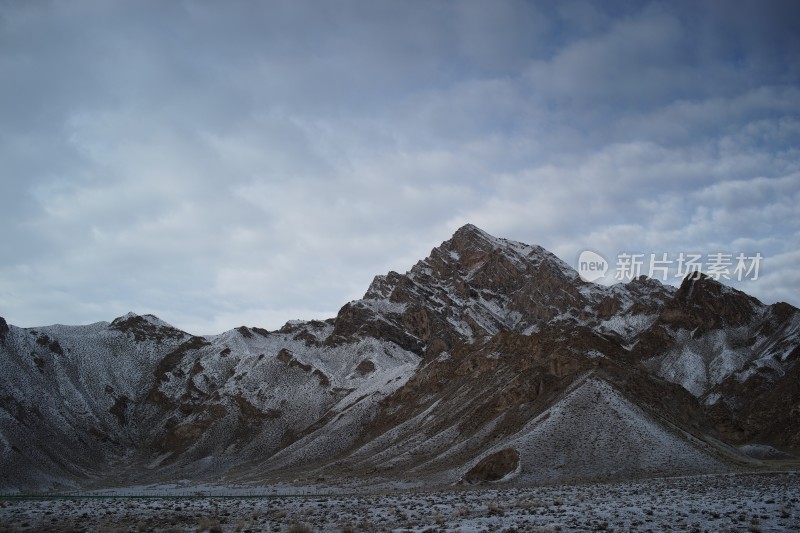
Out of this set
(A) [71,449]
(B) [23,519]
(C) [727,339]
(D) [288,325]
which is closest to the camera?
(B) [23,519]

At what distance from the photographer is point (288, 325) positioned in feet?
615

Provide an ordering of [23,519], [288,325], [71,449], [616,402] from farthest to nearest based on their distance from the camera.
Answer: [288,325], [71,449], [616,402], [23,519]

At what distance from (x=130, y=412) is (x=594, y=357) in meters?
108

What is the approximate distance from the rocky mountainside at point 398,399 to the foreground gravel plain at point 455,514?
79.4ft

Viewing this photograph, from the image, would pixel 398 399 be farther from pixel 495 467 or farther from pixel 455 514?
pixel 455 514

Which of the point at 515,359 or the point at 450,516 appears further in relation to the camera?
the point at 515,359

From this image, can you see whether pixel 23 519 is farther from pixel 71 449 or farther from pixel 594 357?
pixel 71 449

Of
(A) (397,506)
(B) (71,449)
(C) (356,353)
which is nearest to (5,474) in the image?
(B) (71,449)

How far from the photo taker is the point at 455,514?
2688 centimetres

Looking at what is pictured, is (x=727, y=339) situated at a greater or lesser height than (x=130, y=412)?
greater

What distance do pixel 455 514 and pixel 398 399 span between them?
292ft

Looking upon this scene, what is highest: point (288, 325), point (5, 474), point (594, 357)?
point (288, 325)

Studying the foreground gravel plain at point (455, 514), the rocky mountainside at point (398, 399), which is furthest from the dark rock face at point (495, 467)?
the foreground gravel plain at point (455, 514)

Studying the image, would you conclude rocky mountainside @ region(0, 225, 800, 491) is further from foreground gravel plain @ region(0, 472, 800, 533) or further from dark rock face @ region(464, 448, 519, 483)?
foreground gravel plain @ region(0, 472, 800, 533)
